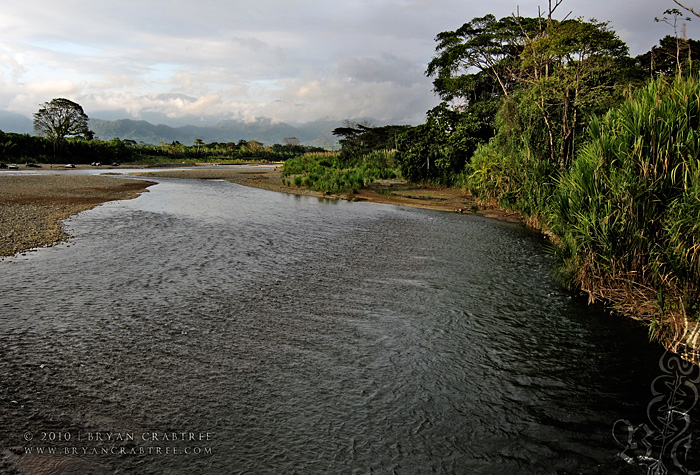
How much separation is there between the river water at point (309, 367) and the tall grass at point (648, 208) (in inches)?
32.9

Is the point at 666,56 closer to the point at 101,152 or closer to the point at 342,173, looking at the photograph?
the point at 342,173

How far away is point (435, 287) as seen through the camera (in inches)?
416

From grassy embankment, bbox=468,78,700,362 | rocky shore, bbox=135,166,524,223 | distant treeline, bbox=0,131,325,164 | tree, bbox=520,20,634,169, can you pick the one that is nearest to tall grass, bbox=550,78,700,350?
grassy embankment, bbox=468,78,700,362

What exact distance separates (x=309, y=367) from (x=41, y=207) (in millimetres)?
21044

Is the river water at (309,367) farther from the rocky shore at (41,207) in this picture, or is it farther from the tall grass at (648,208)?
the rocky shore at (41,207)

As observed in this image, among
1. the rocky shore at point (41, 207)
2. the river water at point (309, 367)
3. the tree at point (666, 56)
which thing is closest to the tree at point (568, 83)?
the river water at point (309, 367)

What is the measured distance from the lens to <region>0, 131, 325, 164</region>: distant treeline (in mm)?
64494

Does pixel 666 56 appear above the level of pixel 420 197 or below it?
above

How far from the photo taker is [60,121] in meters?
78.6

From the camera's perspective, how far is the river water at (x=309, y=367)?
472 centimetres

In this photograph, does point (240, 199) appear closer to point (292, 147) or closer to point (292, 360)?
point (292, 360)

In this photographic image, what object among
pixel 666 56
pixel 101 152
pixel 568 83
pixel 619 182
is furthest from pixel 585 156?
pixel 101 152

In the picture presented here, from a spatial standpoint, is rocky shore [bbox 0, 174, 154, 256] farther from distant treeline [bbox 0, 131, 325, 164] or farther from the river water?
distant treeline [bbox 0, 131, 325, 164]

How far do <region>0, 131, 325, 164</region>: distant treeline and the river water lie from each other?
223 ft
